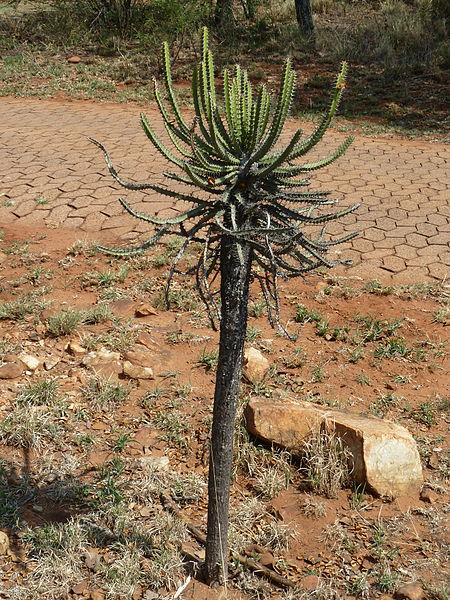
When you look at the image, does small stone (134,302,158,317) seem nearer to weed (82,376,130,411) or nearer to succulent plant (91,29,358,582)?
weed (82,376,130,411)

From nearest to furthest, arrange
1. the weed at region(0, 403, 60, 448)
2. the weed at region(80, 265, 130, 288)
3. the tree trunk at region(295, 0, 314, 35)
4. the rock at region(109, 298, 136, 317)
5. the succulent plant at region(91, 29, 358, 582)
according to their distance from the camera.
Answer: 1. the succulent plant at region(91, 29, 358, 582)
2. the weed at region(0, 403, 60, 448)
3. the rock at region(109, 298, 136, 317)
4. the weed at region(80, 265, 130, 288)
5. the tree trunk at region(295, 0, 314, 35)

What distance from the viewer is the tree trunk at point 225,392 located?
6.99ft

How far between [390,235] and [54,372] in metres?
2.74

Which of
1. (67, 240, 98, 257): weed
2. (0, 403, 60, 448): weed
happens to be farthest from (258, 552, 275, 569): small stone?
(67, 240, 98, 257): weed

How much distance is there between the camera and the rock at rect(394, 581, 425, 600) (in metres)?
2.48

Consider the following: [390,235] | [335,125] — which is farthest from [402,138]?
[390,235]

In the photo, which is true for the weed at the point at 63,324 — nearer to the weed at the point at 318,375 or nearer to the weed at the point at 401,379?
the weed at the point at 318,375

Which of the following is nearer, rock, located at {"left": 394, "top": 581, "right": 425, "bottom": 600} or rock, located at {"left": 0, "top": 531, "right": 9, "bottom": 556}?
rock, located at {"left": 394, "top": 581, "right": 425, "bottom": 600}

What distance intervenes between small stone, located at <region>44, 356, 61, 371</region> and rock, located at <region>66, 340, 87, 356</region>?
9cm

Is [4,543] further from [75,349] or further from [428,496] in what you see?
[428,496]

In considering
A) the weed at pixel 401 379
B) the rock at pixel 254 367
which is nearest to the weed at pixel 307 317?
the rock at pixel 254 367

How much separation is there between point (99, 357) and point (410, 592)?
6.54ft

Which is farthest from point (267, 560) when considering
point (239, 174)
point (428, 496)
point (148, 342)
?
point (148, 342)

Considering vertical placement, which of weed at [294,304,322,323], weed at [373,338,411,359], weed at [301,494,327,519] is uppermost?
weed at [294,304,322,323]
